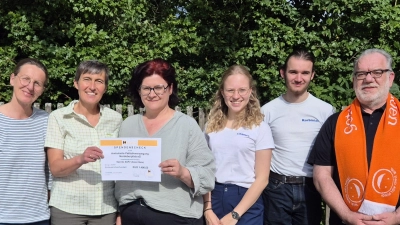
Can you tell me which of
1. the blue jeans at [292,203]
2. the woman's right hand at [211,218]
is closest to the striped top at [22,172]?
the woman's right hand at [211,218]

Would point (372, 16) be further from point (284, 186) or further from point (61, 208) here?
point (61, 208)

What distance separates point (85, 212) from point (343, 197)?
207 centimetres

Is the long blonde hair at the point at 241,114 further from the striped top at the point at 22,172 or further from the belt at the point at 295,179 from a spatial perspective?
the striped top at the point at 22,172

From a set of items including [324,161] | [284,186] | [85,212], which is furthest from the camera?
[284,186]

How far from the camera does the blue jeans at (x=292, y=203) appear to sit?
4.03m

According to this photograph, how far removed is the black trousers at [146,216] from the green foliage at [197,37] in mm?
4585

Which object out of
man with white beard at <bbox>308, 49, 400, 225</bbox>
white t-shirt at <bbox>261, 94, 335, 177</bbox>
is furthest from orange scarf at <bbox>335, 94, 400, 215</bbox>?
white t-shirt at <bbox>261, 94, 335, 177</bbox>

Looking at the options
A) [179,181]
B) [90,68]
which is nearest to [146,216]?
[179,181]

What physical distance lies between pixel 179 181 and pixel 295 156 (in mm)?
1300

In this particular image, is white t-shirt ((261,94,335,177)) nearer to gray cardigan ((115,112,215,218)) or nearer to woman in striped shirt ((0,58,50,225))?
gray cardigan ((115,112,215,218))

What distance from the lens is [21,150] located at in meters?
3.46

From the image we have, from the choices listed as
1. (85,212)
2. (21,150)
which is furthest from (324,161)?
(21,150)

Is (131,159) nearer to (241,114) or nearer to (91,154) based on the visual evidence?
(91,154)

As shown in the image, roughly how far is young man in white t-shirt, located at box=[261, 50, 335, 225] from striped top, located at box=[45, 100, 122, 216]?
1508 millimetres
